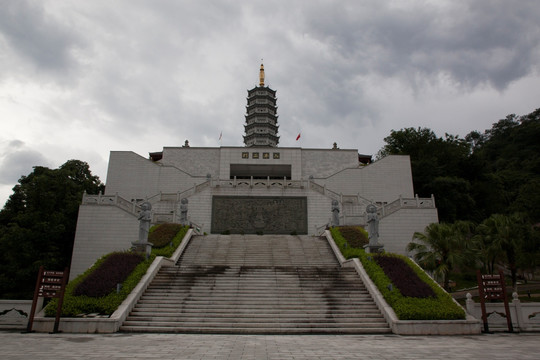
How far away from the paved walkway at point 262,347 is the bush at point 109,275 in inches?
91.5

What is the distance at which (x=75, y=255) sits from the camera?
2456cm

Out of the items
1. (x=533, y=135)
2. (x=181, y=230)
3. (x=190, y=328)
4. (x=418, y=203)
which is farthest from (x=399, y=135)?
(x=190, y=328)

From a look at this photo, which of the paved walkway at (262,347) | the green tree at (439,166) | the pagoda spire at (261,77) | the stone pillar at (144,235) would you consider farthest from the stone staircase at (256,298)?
the pagoda spire at (261,77)

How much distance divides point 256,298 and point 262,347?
15.9 feet

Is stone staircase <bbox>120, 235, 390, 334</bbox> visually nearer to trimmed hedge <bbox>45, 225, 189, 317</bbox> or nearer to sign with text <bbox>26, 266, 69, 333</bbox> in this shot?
trimmed hedge <bbox>45, 225, 189, 317</bbox>

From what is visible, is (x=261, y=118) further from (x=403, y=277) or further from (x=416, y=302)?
(x=416, y=302)

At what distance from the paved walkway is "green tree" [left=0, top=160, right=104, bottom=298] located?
13.0 metres

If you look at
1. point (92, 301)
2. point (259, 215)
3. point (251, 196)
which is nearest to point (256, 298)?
point (92, 301)

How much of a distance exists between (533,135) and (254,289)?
202 feet

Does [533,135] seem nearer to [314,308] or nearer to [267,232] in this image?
[267,232]

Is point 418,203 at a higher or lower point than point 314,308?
higher

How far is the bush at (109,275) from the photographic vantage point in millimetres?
12844

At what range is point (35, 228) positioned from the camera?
22.9m

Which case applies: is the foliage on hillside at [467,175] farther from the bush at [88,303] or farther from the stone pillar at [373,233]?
the bush at [88,303]
